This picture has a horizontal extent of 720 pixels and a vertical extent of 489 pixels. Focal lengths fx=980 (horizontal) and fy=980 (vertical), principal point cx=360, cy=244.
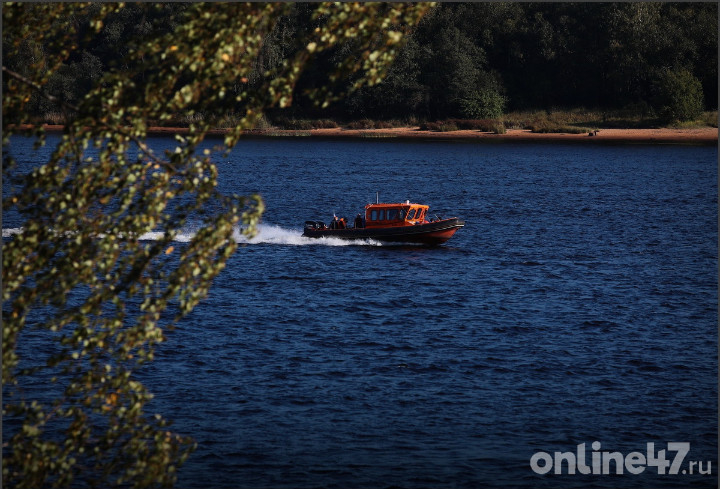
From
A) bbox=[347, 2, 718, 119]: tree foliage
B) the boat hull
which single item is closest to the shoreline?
→ bbox=[347, 2, 718, 119]: tree foliage

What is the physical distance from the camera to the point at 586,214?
71125 millimetres

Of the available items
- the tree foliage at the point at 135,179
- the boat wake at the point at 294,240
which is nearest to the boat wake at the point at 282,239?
the boat wake at the point at 294,240

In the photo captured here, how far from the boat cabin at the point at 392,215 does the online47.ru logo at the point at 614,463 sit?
31436 mm

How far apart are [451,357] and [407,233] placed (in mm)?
23209

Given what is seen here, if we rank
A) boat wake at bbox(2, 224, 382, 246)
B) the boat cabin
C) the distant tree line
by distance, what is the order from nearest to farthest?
the boat cabin → boat wake at bbox(2, 224, 382, 246) → the distant tree line

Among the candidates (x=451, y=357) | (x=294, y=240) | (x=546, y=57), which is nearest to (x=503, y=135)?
(x=546, y=57)

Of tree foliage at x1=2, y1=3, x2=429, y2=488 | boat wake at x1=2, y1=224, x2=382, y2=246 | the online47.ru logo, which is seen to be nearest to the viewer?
tree foliage at x1=2, y1=3, x2=429, y2=488

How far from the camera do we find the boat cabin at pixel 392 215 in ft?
178

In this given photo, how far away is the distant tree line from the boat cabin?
83725 millimetres

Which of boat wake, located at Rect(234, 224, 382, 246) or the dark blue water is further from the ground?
boat wake, located at Rect(234, 224, 382, 246)

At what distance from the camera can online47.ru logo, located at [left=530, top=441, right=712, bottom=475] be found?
2291 cm

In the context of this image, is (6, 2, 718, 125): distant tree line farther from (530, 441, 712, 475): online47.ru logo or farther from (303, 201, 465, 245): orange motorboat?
Answer: (530, 441, 712, 475): online47.ru logo

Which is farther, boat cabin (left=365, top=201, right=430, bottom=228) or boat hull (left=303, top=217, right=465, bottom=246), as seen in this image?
boat cabin (left=365, top=201, right=430, bottom=228)

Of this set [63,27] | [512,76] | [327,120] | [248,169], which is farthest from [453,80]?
[63,27]
